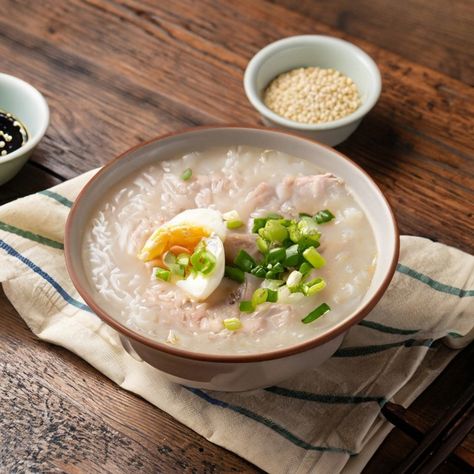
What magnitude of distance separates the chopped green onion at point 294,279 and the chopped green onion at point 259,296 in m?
0.05

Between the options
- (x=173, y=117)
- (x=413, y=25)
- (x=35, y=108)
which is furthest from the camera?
(x=413, y=25)

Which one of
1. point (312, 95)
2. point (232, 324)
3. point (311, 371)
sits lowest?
point (311, 371)

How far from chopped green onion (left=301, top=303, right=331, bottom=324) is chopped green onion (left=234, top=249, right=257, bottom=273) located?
169mm

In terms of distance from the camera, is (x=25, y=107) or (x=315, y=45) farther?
(x=315, y=45)

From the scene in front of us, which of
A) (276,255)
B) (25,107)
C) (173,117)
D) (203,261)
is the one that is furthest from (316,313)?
(25,107)

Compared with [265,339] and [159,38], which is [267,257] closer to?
[265,339]

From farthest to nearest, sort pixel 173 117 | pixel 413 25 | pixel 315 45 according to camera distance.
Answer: pixel 413 25 < pixel 315 45 < pixel 173 117

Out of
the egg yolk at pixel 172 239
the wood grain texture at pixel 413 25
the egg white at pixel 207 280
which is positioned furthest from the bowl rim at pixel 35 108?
the wood grain texture at pixel 413 25

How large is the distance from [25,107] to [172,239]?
924 millimetres

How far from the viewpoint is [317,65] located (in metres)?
2.86

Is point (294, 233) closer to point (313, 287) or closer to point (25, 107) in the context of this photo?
point (313, 287)

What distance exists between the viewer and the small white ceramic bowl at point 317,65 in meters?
2.51

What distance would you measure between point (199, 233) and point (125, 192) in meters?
0.27

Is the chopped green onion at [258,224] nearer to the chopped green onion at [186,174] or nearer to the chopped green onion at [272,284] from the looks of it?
the chopped green onion at [272,284]
